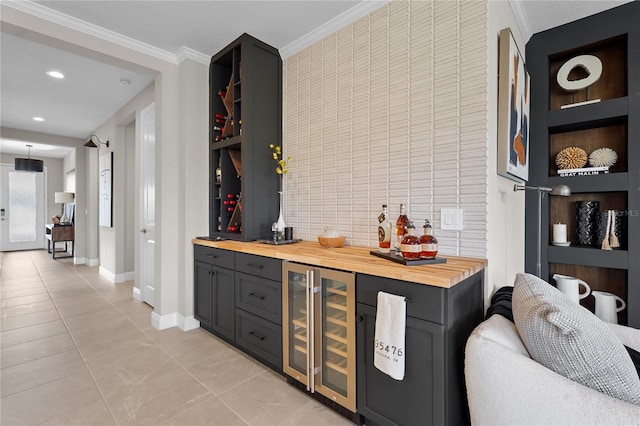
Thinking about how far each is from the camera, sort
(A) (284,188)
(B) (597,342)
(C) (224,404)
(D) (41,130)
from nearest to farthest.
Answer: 1. (B) (597,342)
2. (C) (224,404)
3. (A) (284,188)
4. (D) (41,130)

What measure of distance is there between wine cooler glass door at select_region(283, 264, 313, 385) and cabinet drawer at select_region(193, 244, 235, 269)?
684 mm

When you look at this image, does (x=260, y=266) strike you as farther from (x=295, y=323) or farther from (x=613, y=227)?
(x=613, y=227)

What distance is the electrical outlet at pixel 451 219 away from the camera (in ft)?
5.83

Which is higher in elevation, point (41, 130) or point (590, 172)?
point (41, 130)

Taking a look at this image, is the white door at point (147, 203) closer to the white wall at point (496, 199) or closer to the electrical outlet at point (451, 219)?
the electrical outlet at point (451, 219)

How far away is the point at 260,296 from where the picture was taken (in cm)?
214

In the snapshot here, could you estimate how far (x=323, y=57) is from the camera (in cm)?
256

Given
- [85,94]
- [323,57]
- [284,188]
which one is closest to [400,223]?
[284,188]

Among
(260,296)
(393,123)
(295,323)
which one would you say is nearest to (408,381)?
(295,323)

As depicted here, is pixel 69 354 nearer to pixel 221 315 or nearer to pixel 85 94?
pixel 221 315

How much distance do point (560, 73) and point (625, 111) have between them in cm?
57

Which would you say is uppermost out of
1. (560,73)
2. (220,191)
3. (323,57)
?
(323,57)

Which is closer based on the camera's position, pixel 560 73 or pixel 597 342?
pixel 597 342

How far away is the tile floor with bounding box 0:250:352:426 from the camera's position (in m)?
1.68
